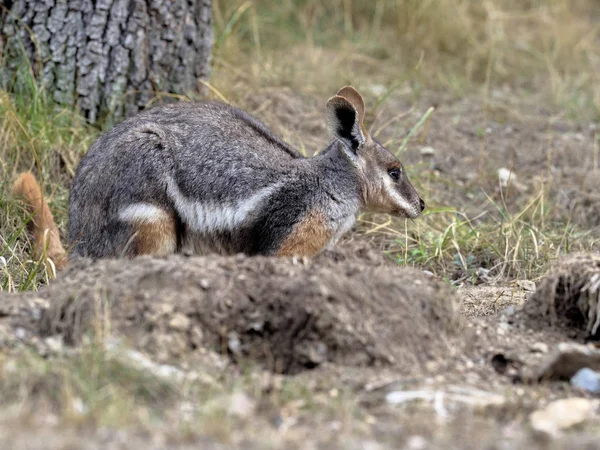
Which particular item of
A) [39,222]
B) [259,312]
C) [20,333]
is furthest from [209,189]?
[20,333]

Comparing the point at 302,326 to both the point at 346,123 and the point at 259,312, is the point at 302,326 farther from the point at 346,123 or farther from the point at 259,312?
the point at 346,123

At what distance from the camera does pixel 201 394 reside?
3.54 metres

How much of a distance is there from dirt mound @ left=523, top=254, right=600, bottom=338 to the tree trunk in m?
3.48

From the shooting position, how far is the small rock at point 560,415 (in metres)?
3.39

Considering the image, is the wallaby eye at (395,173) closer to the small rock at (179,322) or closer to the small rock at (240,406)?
the small rock at (179,322)

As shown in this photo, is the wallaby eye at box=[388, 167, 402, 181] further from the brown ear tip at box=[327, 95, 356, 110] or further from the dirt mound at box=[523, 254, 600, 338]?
the dirt mound at box=[523, 254, 600, 338]

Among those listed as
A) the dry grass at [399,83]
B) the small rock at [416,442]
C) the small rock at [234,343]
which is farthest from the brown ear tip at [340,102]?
the small rock at [416,442]

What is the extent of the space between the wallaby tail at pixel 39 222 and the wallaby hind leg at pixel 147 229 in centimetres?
48

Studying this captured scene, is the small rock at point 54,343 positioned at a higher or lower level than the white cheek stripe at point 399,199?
lower

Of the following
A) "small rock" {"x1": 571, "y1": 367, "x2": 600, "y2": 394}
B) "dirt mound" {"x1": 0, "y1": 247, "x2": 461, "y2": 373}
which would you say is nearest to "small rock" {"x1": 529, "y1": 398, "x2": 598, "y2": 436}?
"small rock" {"x1": 571, "y1": 367, "x2": 600, "y2": 394}

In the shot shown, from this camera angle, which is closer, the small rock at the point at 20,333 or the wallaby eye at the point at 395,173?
the small rock at the point at 20,333

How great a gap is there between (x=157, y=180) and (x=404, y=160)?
3013 mm

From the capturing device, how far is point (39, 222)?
5.84m

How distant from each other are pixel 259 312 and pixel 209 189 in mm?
Result: 1490
